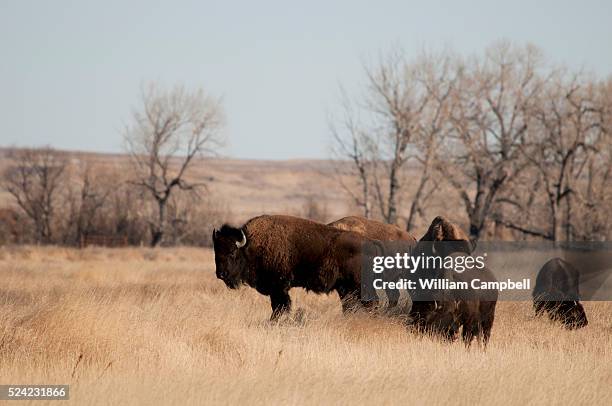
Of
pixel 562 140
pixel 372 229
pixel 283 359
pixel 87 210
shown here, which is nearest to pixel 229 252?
pixel 372 229

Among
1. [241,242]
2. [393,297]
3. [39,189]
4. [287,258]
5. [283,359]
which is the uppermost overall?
[39,189]

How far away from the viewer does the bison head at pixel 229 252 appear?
1605 cm

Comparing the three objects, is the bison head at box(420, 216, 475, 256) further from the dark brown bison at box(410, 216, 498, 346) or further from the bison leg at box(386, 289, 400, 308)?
the bison leg at box(386, 289, 400, 308)

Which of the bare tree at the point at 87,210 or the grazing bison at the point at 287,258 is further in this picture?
the bare tree at the point at 87,210

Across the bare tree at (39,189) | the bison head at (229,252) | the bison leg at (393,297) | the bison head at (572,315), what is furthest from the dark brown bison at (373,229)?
the bare tree at (39,189)

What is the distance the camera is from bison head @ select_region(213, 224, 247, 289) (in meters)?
16.0

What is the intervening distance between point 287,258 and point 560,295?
15.6ft

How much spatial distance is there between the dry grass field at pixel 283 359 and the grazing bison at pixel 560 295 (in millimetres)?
444

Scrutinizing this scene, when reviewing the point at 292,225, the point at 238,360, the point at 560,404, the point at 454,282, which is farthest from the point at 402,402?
the point at 292,225

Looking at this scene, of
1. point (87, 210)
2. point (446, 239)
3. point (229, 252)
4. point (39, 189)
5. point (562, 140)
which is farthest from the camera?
point (39, 189)

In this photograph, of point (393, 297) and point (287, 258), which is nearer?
point (393, 297)

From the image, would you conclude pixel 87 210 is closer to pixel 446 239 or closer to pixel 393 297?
pixel 393 297

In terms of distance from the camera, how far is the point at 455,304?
487 inches

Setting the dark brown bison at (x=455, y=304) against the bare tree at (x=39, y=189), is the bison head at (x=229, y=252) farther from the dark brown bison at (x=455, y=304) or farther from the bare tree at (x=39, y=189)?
the bare tree at (x=39, y=189)
